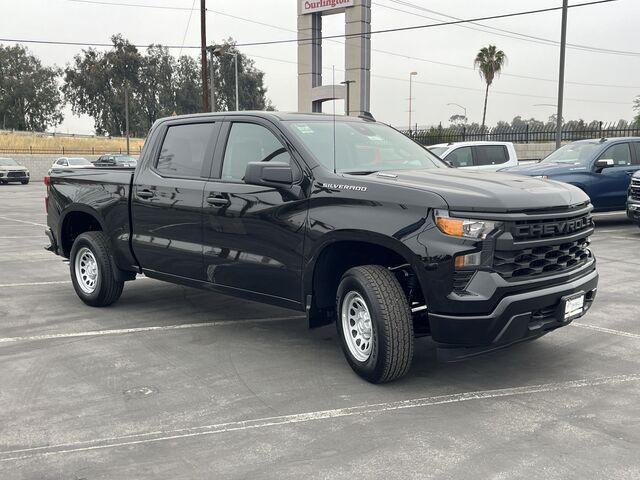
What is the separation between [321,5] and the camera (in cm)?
3825

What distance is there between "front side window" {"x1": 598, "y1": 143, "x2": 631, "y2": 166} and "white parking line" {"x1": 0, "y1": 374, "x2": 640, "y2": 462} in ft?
32.0

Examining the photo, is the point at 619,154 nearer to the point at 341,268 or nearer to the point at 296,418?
the point at 341,268

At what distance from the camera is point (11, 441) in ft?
12.4

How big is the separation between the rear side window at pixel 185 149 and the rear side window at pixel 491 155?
10646mm

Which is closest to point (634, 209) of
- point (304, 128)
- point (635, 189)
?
point (635, 189)

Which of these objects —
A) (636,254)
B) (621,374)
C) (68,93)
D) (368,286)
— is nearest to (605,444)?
(621,374)

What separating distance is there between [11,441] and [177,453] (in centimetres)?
100

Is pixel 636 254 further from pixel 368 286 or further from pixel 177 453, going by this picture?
pixel 177 453

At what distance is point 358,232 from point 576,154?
10.6 m

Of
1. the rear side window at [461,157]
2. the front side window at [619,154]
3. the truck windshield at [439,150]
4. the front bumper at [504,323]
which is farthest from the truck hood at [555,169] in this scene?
the front bumper at [504,323]

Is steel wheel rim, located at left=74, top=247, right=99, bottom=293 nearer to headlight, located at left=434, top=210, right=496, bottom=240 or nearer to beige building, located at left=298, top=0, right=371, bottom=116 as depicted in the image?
headlight, located at left=434, top=210, right=496, bottom=240

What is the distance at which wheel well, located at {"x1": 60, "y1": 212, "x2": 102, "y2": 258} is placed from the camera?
742cm

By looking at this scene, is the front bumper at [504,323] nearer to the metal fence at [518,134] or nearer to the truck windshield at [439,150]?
the truck windshield at [439,150]

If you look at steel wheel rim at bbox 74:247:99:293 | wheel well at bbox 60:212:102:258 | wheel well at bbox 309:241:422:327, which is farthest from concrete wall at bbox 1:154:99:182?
wheel well at bbox 309:241:422:327
